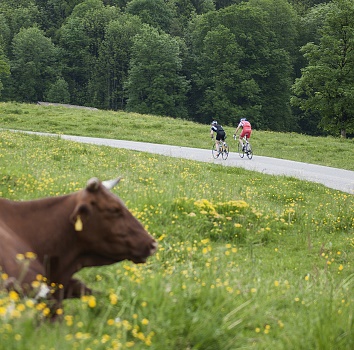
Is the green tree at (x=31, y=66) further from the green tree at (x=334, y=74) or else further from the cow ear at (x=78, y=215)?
the cow ear at (x=78, y=215)

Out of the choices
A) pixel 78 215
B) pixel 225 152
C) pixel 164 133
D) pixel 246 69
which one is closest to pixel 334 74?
pixel 164 133

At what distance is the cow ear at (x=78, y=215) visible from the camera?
4645mm

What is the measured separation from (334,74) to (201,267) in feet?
138

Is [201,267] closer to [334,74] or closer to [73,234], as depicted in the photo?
[73,234]

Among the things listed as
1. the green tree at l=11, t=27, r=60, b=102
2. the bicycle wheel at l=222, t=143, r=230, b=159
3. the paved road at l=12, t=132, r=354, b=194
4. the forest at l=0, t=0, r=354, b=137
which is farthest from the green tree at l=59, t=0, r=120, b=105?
the bicycle wheel at l=222, t=143, r=230, b=159

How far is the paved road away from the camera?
1995cm

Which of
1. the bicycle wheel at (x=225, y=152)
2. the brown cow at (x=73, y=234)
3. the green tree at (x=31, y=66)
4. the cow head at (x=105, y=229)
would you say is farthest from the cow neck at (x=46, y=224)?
the green tree at (x=31, y=66)

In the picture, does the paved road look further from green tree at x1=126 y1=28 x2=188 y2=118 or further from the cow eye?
green tree at x1=126 y1=28 x2=188 y2=118

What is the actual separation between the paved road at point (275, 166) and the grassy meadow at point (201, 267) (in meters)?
2.09

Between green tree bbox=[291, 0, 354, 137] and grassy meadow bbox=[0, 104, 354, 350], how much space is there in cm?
2798

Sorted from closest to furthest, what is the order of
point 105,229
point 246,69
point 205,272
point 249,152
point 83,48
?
point 105,229 < point 205,272 < point 249,152 < point 246,69 < point 83,48

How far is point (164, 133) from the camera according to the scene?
110ft

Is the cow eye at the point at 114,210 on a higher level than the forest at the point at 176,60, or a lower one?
lower

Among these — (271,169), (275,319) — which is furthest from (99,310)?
(271,169)
